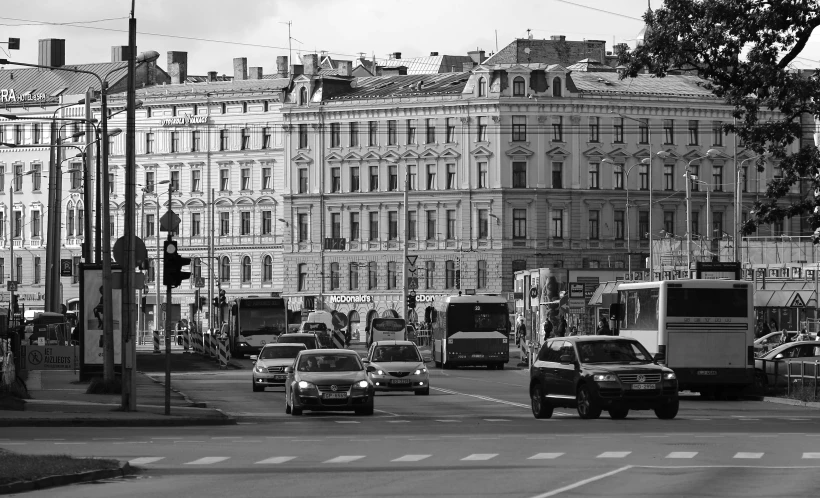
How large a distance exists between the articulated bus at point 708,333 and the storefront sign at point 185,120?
301 feet

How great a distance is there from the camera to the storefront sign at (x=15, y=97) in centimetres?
13200

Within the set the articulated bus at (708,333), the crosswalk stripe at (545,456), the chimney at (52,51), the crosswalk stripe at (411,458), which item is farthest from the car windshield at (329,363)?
the chimney at (52,51)

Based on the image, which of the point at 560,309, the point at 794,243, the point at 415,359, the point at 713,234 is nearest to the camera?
the point at 415,359

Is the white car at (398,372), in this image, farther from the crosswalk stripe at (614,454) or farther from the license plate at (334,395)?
the crosswalk stripe at (614,454)

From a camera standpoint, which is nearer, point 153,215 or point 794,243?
point 794,243

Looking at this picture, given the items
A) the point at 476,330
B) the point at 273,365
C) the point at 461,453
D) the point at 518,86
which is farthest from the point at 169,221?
the point at 518,86

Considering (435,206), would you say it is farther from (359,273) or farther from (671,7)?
(671,7)

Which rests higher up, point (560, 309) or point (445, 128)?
point (445, 128)

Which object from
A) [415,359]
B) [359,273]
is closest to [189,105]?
[359,273]

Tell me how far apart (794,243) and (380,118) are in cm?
4291

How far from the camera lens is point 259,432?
29.4 m

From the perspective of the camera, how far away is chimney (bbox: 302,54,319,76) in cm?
13138

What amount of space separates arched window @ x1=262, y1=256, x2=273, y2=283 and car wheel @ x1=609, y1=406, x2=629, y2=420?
95.6 metres

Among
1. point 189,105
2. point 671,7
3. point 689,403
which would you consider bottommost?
point 689,403
